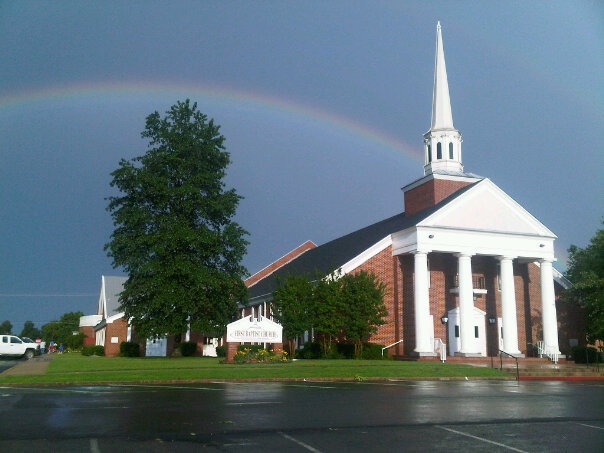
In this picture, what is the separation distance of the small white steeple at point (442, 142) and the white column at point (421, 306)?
848 centimetres

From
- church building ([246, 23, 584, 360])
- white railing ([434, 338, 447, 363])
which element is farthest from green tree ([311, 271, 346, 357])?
white railing ([434, 338, 447, 363])

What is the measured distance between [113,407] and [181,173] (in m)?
27.1

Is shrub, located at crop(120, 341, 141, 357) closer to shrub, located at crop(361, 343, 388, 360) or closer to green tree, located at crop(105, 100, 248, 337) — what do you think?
green tree, located at crop(105, 100, 248, 337)

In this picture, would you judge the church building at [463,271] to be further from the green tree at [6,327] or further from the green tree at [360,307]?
the green tree at [6,327]

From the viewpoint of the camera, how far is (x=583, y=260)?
144 ft

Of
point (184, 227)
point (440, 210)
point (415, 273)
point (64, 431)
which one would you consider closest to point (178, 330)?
point (184, 227)

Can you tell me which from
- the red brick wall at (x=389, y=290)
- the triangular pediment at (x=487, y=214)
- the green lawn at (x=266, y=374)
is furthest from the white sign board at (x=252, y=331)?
the triangular pediment at (x=487, y=214)

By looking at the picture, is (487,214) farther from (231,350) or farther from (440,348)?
(231,350)

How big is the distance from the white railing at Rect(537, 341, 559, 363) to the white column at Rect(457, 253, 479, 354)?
14.6 feet

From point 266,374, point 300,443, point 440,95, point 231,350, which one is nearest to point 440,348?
point 231,350

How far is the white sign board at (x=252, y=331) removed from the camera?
31781mm

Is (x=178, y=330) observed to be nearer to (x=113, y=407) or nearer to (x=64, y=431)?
(x=113, y=407)

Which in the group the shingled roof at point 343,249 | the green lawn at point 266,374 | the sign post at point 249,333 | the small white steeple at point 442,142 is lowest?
the green lawn at point 266,374

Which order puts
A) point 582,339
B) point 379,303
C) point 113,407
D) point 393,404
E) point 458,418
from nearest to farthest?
point 458,418, point 113,407, point 393,404, point 379,303, point 582,339
